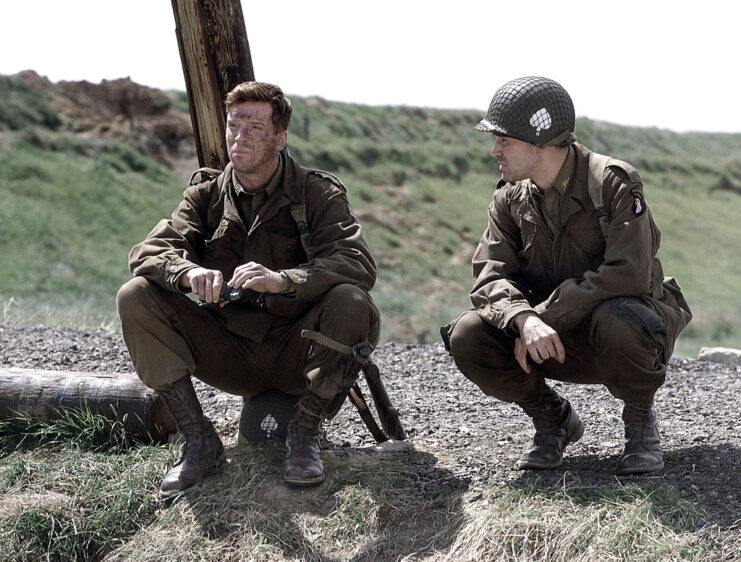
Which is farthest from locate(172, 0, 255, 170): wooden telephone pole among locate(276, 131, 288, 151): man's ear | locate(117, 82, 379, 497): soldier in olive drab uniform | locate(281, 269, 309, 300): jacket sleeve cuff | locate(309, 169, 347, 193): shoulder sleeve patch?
locate(281, 269, 309, 300): jacket sleeve cuff

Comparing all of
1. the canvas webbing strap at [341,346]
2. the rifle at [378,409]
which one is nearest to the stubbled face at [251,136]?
the canvas webbing strap at [341,346]

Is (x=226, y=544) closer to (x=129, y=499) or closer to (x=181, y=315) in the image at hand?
(x=129, y=499)

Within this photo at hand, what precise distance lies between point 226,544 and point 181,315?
108 centimetres

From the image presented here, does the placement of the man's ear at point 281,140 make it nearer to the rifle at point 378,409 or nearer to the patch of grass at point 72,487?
the rifle at point 378,409

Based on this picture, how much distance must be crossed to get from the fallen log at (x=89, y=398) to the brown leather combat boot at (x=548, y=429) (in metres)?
1.97

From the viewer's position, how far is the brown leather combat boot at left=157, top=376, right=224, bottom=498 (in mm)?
4230

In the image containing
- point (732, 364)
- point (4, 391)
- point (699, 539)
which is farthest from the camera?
point (732, 364)

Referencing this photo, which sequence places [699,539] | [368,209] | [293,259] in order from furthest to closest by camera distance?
1. [368,209]
2. [293,259]
3. [699,539]

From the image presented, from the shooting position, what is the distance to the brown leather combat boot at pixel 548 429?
4234mm

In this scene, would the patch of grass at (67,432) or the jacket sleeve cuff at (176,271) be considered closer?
the jacket sleeve cuff at (176,271)

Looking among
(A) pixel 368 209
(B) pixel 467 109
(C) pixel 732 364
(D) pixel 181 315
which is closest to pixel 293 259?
(D) pixel 181 315

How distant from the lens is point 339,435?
201 inches

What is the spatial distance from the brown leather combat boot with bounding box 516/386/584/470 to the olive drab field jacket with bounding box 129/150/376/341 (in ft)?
3.32

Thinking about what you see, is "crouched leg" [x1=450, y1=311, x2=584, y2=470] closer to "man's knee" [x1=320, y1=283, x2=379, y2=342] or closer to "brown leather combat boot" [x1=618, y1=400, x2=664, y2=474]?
"brown leather combat boot" [x1=618, y1=400, x2=664, y2=474]
